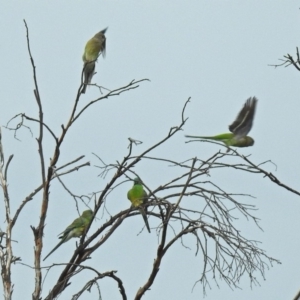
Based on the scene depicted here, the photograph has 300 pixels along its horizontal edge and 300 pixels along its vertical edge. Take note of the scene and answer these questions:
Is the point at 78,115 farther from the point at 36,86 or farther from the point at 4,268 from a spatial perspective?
the point at 4,268

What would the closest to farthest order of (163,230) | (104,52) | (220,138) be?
1. (163,230)
2. (220,138)
3. (104,52)

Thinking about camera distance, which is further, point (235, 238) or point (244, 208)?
point (244, 208)

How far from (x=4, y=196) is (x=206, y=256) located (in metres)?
1.29

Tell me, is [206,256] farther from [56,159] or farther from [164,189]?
[56,159]

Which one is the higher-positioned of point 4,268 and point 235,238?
point 4,268

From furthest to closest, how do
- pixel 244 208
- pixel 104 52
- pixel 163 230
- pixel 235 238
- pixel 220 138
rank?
pixel 104 52 → pixel 220 138 → pixel 244 208 → pixel 235 238 → pixel 163 230

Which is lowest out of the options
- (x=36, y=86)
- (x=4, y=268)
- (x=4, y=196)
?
(x=4, y=268)

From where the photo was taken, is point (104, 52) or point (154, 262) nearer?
point (154, 262)

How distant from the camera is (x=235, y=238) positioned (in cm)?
381

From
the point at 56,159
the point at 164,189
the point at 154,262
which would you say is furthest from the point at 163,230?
the point at 56,159

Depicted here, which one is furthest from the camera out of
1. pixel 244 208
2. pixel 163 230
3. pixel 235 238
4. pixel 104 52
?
pixel 104 52

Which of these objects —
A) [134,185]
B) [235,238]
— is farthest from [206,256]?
[134,185]

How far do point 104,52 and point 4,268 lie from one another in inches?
143

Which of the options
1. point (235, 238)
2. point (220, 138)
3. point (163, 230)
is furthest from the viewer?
point (220, 138)
